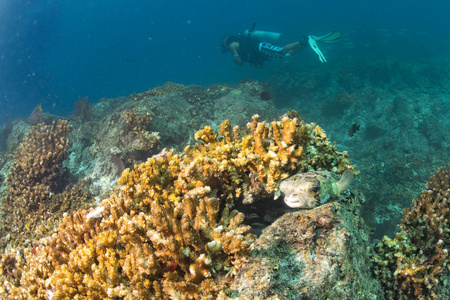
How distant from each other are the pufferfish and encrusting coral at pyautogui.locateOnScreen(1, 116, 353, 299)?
0.31 meters

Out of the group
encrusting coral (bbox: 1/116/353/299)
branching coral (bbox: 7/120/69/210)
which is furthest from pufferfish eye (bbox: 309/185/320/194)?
branching coral (bbox: 7/120/69/210)

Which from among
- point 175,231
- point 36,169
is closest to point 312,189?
point 175,231

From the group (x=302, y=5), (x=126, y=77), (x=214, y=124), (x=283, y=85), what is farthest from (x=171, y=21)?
(x=214, y=124)

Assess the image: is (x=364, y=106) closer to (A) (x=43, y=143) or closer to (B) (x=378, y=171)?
(B) (x=378, y=171)

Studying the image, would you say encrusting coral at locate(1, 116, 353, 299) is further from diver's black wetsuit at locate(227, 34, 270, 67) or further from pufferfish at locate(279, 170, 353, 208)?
diver's black wetsuit at locate(227, 34, 270, 67)

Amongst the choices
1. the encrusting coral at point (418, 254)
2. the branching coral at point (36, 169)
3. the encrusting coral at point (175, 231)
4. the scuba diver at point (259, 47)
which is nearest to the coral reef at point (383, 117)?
the encrusting coral at point (418, 254)

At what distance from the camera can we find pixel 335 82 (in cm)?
1638

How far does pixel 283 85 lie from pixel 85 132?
13467 mm

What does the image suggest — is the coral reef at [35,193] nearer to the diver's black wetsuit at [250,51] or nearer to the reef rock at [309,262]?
the reef rock at [309,262]

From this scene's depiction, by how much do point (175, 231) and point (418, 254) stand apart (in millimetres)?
Result: 3123

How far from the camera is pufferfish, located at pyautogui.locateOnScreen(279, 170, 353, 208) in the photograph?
2.33 meters

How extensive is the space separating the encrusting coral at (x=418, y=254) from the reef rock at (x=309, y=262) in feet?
2.14

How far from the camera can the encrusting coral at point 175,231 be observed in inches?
69.6

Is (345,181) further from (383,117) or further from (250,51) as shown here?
(383,117)
